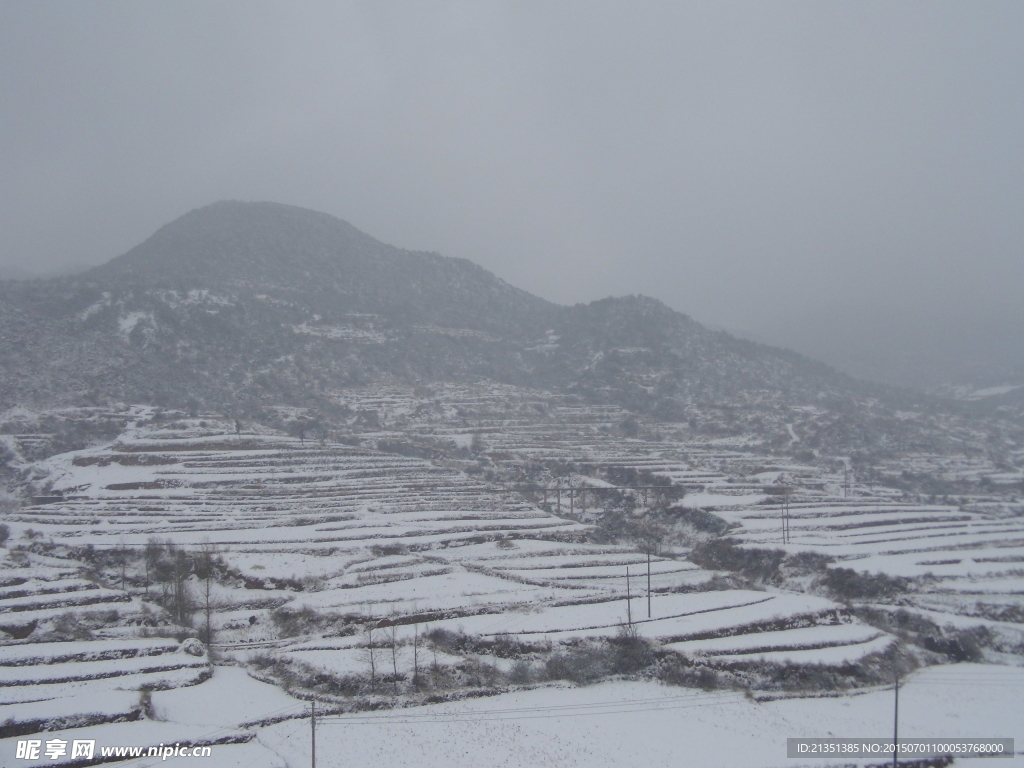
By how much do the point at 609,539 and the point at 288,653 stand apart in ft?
75.8

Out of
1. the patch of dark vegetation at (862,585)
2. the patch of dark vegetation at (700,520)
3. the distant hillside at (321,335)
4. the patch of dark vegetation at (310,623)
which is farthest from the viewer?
the distant hillside at (321,335)

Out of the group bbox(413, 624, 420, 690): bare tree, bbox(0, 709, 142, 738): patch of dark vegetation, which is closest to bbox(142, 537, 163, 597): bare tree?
bbox(0, 709, 142, 738): patch of dark vegetation

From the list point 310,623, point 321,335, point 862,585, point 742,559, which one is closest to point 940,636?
A: point 862,585

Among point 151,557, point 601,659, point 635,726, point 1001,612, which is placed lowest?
point 635,726

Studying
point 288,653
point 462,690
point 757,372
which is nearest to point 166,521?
point 288,653

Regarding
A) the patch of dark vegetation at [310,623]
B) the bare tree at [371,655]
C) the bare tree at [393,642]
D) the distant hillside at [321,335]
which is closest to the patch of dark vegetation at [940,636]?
the bare tree at [393,642]

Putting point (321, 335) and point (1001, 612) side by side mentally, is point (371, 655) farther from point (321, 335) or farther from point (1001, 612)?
point (321, 335)

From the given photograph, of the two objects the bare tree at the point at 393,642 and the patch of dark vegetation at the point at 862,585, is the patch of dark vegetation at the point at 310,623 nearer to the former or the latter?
the bare tree at the point at 393,642

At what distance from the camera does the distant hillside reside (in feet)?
246

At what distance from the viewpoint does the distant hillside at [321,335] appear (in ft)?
246

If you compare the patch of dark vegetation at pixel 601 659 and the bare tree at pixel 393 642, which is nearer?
the bare tree at pixel 393 642

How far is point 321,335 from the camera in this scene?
321 ft

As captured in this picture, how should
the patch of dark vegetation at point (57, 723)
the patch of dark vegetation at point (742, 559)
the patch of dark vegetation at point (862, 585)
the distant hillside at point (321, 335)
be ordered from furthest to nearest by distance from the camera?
the distant hillside at point (321, 335) → the patch of dark vegetation at point (742, 559) → the patch of dark vegetation at point (862, 585) → the patch of dark vegetation at point (57, 723)

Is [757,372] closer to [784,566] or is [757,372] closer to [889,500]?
[889,500]
